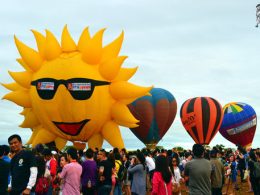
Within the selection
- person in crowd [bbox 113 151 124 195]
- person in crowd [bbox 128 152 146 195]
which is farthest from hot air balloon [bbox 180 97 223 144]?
person in crowd [bbox 128 152 146 195]

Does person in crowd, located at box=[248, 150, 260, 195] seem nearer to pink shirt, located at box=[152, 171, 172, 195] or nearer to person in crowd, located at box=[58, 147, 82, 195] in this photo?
pink shirt, located at box=[152, 171, 172, 195]

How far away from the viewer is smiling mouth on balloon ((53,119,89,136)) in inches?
699

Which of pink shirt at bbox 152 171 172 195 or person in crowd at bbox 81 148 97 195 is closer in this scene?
pink shirt at bbox 152 171 172 195

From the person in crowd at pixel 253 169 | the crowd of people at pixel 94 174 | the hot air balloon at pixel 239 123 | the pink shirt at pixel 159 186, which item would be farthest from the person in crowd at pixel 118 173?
the hot air balloon at pixel 239 123

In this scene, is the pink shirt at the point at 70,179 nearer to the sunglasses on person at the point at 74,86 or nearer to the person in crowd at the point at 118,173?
the person in crowd at the point at 118,173

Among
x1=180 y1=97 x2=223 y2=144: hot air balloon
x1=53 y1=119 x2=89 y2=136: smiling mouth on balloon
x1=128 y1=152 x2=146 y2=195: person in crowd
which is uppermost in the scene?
x1=180 y1=97 x2=223 y2=144: hot air balloon

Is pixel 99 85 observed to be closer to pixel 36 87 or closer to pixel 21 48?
pixel 36 87

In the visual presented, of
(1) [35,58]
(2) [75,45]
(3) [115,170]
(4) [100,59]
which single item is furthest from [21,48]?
(3) [115,170]

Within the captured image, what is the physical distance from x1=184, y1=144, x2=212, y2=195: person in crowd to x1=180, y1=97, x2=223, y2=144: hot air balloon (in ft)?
73.4

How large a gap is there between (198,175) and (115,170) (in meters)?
3.53

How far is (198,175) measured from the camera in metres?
6.84

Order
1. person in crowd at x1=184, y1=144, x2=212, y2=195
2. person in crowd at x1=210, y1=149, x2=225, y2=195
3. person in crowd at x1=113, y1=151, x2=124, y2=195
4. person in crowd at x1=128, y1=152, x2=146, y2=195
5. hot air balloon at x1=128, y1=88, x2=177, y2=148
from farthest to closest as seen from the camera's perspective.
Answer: hot air balloon at x1=128, y1=88, x2=177, y2=148 → person in crowd at x1=113, y1=151, x2=124, y2=195 → person in crowd at x1=128, y1=152, x2=146, y2=195 → person in crowd at x1=210, y1=149, x2=225, y2=195 → person in crowd at x1=184, y1=144, x2=212, y2=195

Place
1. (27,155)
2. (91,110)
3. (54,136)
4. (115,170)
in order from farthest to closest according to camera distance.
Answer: (54,136), (91,110), (115,170), (27,155)

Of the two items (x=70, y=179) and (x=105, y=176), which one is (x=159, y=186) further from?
(x=105, y=176)
